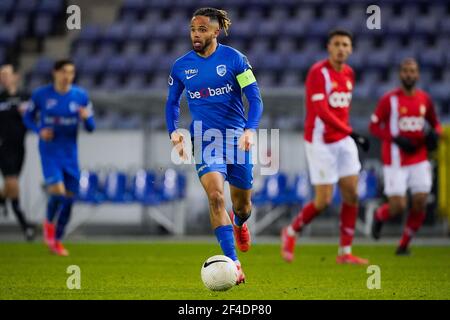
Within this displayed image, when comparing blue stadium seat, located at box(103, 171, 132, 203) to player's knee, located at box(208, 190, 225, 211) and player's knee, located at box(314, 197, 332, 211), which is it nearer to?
player's knee, located at box(314, 197, 332, 211)

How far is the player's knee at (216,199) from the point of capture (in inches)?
290

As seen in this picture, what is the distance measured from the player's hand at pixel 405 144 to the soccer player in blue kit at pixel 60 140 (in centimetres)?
366

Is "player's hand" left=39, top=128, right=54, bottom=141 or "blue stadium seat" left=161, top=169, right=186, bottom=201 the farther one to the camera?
"blue stadium seat" left=161, top=169, right=186, bottom=201

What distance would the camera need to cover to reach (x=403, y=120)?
38.1ft

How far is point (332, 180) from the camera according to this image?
10.1m

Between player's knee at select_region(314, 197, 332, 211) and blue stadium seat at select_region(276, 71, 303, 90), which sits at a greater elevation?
blue stadium seat at select_region(276, 71, 303, 90)

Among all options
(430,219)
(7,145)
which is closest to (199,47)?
(7,145)

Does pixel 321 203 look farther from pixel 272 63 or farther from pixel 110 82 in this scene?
pixel 110 82

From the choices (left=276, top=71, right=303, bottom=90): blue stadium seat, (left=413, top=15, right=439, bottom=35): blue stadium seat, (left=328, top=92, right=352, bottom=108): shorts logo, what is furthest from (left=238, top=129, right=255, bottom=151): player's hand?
(left=413, top=15, right=439, bottom=35): blue stadium seat

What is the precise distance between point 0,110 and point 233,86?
8.16m

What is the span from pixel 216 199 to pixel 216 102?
834 mm

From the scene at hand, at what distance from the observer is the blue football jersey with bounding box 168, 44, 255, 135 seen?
7.70 meters

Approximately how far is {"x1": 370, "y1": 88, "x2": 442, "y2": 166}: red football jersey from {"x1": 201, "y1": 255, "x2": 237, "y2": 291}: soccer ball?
493cm

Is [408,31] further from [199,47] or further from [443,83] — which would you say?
[199,47]
